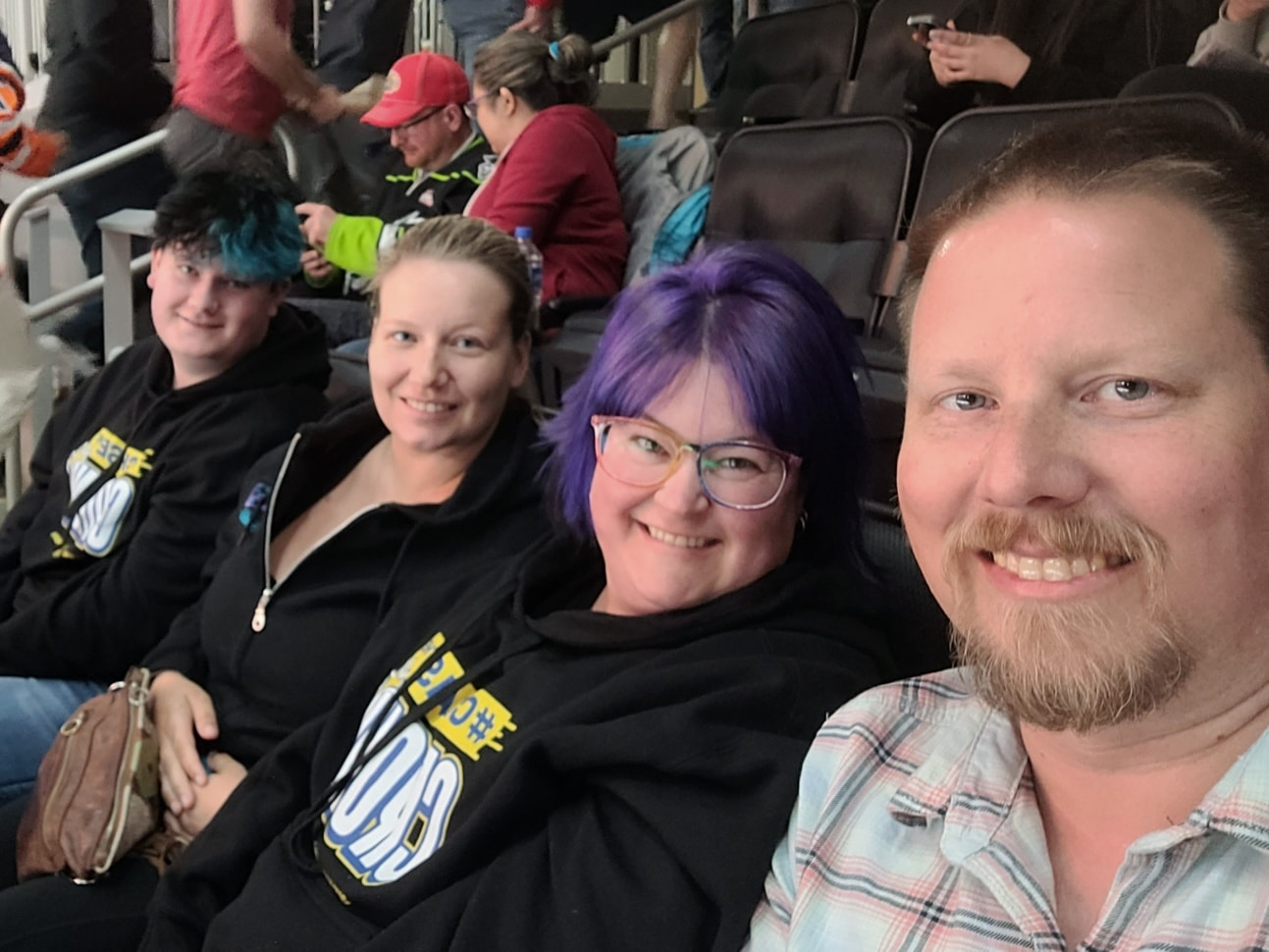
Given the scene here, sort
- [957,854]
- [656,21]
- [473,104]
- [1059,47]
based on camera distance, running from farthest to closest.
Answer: [656,21], [473,104], [1059,47], [957,854]

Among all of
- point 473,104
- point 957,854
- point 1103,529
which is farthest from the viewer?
point 473,104

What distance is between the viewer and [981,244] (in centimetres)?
69

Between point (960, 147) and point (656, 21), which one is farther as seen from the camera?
point (656, 21)

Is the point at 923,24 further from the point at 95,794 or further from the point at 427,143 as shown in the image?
the point at 95,794

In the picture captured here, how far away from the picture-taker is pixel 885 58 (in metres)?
3.21

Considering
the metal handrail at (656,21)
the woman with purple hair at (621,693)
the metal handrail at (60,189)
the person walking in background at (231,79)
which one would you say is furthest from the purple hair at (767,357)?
the metal handrail at (656,21)

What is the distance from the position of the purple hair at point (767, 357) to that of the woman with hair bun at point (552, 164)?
1558mm

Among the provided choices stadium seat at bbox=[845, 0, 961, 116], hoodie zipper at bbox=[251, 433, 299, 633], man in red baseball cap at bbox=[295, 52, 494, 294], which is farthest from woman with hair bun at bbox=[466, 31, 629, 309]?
hoodie zipper at bbox=[251, 433, 299, 633]

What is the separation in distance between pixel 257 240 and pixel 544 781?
120 centimetres

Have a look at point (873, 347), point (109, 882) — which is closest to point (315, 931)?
point (109, 882)

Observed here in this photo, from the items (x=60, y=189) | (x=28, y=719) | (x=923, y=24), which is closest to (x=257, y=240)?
(x=28, y=719)

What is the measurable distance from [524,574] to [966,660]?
0.61 meters

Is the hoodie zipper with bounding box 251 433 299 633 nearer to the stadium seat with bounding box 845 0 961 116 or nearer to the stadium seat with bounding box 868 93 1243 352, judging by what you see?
the stadium seat with bounding box 868 93 1243 352

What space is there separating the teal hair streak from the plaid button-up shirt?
4.43ft
